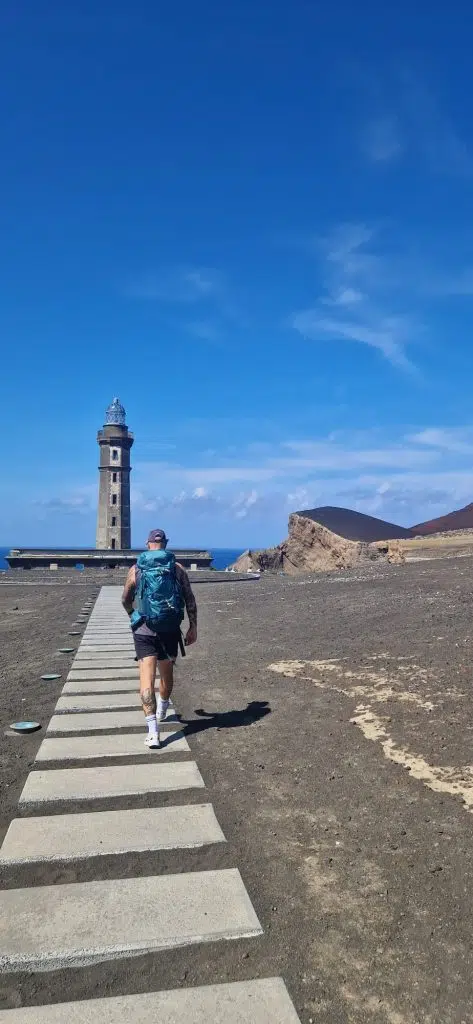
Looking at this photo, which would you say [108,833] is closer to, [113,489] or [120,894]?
[120,894]

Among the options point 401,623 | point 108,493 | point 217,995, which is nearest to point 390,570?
point 401,623

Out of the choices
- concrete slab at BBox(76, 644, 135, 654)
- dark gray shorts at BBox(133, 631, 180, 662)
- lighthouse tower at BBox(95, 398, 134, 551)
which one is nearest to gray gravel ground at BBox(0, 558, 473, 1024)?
concrete slab at BBox(76, 644, 135, 654)

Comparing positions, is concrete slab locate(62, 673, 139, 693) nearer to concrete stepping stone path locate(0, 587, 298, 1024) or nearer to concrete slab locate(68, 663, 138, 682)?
concrete slab locate(68, 663, 138, 682)

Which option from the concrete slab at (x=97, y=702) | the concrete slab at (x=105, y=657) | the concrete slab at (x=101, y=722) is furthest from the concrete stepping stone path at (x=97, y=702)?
the concrete slab at (x=105, y=657)

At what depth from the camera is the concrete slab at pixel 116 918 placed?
10.7 ft

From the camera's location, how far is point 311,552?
4047 cm

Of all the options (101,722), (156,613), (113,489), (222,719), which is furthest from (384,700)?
(113,489)

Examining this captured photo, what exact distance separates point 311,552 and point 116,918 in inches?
1468

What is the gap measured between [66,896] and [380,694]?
482cm

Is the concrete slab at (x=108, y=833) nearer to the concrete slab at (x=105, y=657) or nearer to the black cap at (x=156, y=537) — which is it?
the black cap at (x=156, y=537)

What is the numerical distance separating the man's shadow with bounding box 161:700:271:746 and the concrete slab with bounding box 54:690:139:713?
82 centimetres

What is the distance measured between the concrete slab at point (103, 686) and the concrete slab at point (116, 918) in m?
4.72

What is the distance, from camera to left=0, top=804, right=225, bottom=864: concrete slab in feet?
14.0

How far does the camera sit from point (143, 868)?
4.11m
